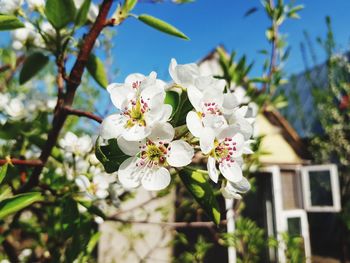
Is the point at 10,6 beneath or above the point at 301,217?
above

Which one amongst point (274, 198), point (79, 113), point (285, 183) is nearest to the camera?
point (79, 113)

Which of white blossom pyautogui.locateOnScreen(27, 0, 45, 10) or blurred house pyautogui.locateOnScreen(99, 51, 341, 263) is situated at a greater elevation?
white blossom pyautogui.locateOnScreen(27, 0, 45, 10)

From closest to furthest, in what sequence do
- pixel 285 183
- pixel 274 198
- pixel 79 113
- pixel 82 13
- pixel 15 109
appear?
1. pixel 79 113
2. pixel 82 13
3. pixel 15 109
4. pixel 274 198
5. pixel 285 183

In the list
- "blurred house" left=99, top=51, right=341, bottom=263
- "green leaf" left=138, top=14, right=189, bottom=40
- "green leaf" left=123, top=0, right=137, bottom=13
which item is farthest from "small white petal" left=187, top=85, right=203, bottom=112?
"blurred house" left=99, top=51, right=341, bottom=263

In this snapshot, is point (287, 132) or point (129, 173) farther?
point (287, 132)

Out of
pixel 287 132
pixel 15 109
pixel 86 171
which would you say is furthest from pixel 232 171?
pixel 287 132

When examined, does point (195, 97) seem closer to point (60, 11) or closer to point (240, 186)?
point (240, 186)

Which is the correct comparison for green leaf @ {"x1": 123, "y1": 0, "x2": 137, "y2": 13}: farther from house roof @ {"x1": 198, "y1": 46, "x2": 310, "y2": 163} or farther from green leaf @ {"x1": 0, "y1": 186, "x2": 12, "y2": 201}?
house roof @ {"x1": 198, "y1": 46, "x2": 310, "y2": 163}
